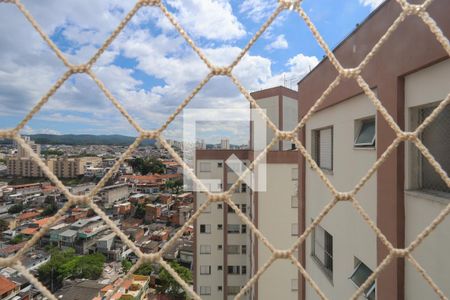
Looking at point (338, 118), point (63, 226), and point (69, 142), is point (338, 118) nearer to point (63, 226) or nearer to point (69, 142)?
point (69, 142)

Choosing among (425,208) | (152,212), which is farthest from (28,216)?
(425,208)

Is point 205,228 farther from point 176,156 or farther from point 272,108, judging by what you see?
point 176,156

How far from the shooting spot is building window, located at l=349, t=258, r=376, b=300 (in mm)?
1497

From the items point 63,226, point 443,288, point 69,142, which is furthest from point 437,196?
point 63,226

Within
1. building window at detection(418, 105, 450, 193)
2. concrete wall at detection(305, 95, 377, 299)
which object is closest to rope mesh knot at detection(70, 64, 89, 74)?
building window at detection(418, 105, 450, 193)

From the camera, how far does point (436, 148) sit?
3.34 feet

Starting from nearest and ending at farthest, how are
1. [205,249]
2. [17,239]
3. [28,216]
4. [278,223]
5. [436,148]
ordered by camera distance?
[436,148] < [28,216] < [278,223] < [17,239] < [205,249]

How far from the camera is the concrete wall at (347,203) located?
1.45 metres

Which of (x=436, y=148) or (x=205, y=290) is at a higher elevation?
(x=436, y=148)

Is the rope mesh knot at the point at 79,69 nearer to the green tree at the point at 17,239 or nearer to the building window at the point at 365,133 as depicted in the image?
the building window at the point at 365,133

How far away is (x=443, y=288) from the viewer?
0.93 m

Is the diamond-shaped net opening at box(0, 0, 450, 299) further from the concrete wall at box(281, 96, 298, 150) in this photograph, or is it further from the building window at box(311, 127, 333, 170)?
the concrete wall at box(281, 96, 298, 150)

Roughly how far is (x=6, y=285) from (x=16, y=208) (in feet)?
9.37

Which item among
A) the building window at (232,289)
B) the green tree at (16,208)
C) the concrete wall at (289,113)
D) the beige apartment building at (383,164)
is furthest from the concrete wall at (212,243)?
the beige apartment building at (383,164)
